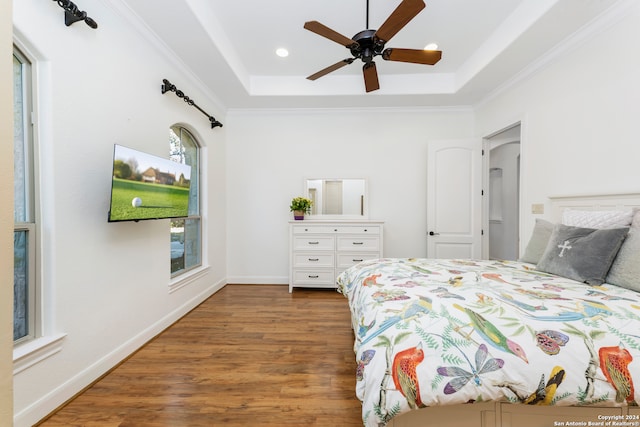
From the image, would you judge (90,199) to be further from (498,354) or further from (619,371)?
(619,371)

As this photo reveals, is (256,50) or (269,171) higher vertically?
(256,50)

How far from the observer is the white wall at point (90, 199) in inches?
58.7

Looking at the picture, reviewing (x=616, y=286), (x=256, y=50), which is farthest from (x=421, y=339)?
(x=256, y=50)

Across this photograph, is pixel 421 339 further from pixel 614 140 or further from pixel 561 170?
pixel 561 170

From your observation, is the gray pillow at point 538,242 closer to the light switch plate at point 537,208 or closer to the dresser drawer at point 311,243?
the light switch plate at point 537,208

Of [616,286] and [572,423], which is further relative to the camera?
[616,286]

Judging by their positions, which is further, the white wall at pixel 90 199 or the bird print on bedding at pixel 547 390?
the white wall at pixel 90 199

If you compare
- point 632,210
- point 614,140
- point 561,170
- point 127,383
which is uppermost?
point 614,140

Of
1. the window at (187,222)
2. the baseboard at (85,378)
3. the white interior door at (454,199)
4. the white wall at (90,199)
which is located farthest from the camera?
the white interior door at (454,199)

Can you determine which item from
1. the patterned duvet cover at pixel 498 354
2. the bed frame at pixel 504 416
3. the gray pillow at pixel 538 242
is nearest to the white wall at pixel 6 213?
the patterned duvet cover at pixel 498 354

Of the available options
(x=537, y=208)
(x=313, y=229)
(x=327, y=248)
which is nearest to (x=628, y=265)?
(x=537, y=208)

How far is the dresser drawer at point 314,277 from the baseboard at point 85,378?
1.55m

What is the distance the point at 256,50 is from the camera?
2.95 meters

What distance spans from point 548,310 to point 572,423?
42 cm
